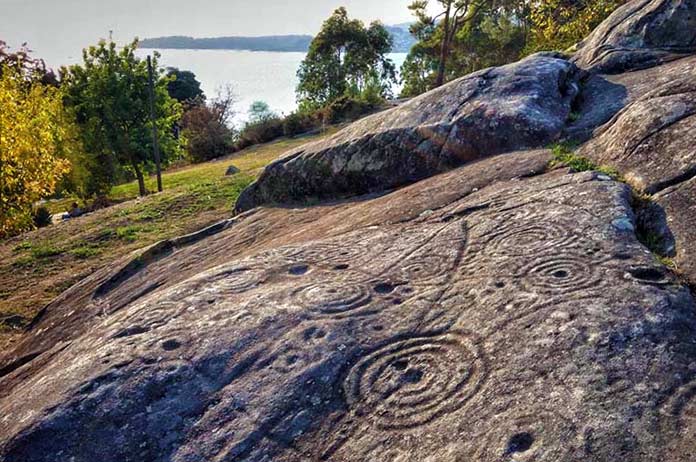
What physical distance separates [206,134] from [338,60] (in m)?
14.9

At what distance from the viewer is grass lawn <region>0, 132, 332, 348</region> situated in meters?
12.2

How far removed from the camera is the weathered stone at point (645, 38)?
30.1ft

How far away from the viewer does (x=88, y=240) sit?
15.8m

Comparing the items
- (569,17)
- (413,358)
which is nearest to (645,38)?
(413,358)

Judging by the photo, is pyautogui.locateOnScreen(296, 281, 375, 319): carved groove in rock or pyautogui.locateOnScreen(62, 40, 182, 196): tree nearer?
pyautogui.locateOnScreen(296, 281, 375, 319): carved groove in rock

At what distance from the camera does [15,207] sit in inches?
593

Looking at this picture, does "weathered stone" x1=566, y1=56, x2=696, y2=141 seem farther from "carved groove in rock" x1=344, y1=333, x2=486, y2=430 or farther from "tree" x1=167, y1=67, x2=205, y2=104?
"tree" x1=167, y1=67, x2=205, y2=104

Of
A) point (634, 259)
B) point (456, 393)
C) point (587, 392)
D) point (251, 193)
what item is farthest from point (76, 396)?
point (251, 193)

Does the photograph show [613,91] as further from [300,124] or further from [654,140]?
[300,124]

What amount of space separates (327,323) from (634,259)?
A: 236cm

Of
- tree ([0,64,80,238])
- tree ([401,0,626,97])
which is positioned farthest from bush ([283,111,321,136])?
tree ([0,64,80,238])

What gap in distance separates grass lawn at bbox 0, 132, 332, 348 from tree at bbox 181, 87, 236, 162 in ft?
90.0

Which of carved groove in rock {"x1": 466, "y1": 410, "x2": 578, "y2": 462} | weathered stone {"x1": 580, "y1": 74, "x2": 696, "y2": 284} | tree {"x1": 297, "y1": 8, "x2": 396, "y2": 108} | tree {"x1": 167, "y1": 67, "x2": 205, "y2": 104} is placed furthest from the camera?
tree {"x1": 167, "y1": 67, "x2": 205, "y2": 104}

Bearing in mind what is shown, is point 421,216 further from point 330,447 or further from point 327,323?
point 330,447
